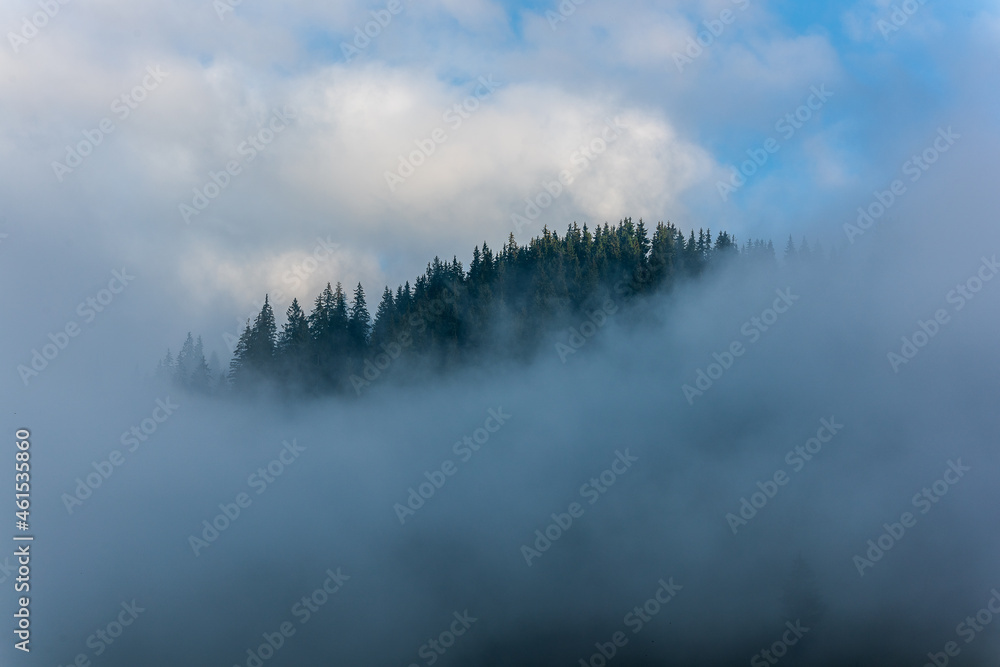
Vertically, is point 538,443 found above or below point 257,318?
above

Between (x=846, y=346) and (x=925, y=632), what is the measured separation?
71927 mm

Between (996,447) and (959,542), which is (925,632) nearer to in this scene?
(959,542)

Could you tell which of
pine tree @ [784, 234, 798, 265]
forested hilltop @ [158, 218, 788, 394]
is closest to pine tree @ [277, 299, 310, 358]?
forested hilltop @ [158, 218, 788, 394]

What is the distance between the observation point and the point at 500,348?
6767 inches

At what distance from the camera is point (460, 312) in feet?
569

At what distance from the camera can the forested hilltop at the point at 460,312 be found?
170625 mm

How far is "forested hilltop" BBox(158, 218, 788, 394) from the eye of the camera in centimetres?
17062

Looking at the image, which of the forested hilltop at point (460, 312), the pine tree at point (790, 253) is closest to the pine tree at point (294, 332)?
the forested hilltop at point (460, 312)

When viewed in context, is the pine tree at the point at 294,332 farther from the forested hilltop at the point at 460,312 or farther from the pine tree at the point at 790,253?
the pine tree at the point at 790,253

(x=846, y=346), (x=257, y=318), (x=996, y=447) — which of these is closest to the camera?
(x=996, y=447)

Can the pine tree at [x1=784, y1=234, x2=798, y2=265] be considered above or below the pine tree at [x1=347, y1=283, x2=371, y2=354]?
above

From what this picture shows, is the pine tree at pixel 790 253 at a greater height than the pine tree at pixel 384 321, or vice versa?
the pine tree at pixel 790 253

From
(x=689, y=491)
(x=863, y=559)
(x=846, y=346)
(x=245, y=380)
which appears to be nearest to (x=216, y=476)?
(x=245, y=380)

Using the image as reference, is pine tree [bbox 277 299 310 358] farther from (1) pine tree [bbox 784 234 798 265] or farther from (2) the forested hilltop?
(1) pine tree [bbox 784 234 798 265]
